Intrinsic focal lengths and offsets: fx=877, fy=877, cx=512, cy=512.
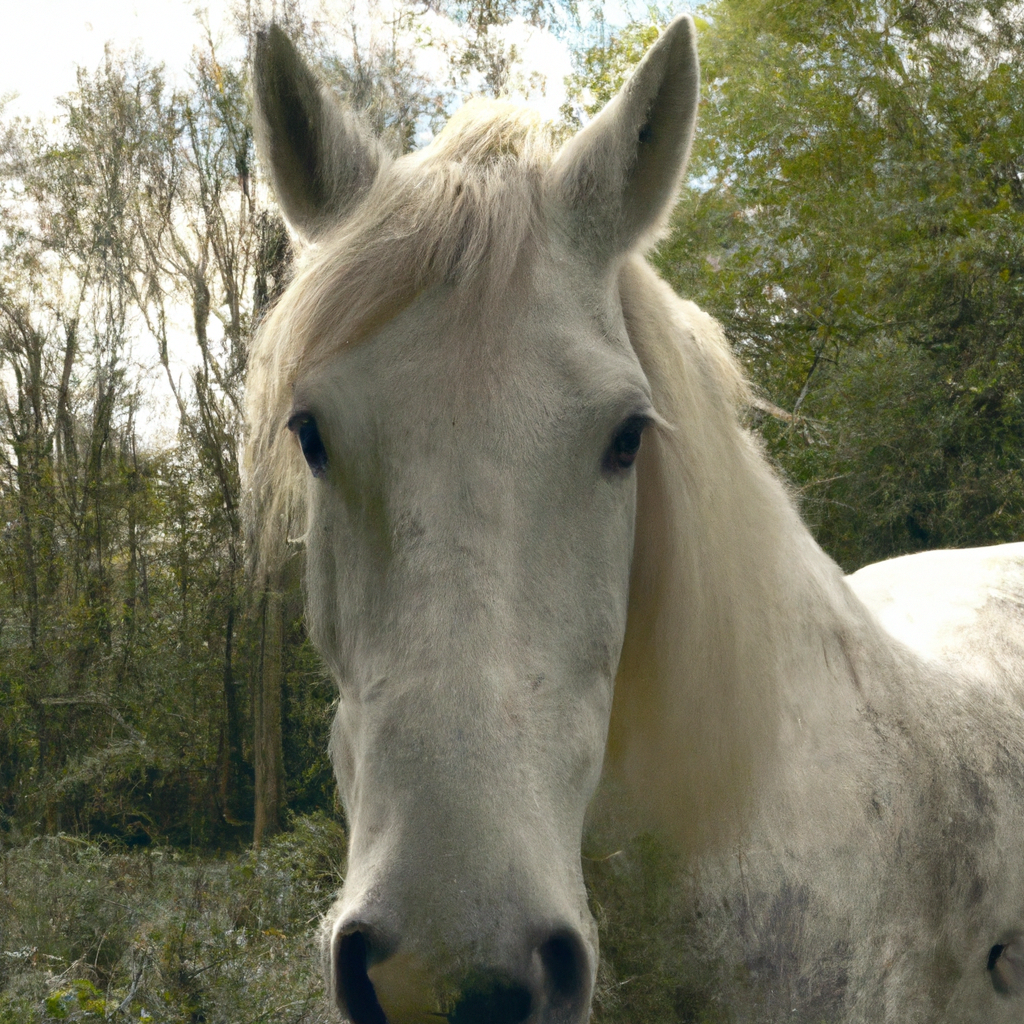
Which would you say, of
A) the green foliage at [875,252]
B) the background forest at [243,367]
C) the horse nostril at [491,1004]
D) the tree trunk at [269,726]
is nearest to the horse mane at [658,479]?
the horse nostril at [491,1004]

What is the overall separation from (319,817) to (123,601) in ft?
13.2

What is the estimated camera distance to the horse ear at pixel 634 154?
1.66 metres

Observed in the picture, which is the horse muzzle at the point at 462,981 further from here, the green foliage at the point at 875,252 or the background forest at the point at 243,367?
the green foliage at the point at 875,252

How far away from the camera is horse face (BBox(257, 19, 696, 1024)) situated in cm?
109

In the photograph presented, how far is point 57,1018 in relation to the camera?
284 centimetres

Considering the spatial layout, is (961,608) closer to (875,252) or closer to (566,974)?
(566,974)

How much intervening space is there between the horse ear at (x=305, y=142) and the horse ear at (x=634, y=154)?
0.41 meters

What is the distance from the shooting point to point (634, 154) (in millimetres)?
1703

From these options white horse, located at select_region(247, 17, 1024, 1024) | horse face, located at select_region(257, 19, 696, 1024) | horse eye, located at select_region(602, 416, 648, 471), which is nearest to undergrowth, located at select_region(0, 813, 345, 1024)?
white horse, located at select_region(247, 17, 1024, 1024)

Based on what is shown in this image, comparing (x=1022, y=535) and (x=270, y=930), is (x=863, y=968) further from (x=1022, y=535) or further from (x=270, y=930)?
(x=1022, y=535)

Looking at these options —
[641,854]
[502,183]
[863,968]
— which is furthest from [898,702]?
[502,183]

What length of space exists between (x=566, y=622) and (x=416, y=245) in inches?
28.2

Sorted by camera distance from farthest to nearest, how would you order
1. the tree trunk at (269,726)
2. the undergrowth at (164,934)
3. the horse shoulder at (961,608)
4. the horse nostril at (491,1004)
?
the tree trunk at (269,726)
the undergrowth at (164,934)
the horse shoulder at (961,608)
the horse nostril at (491,1004)

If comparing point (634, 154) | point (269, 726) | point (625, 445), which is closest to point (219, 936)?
point (625, 445)
